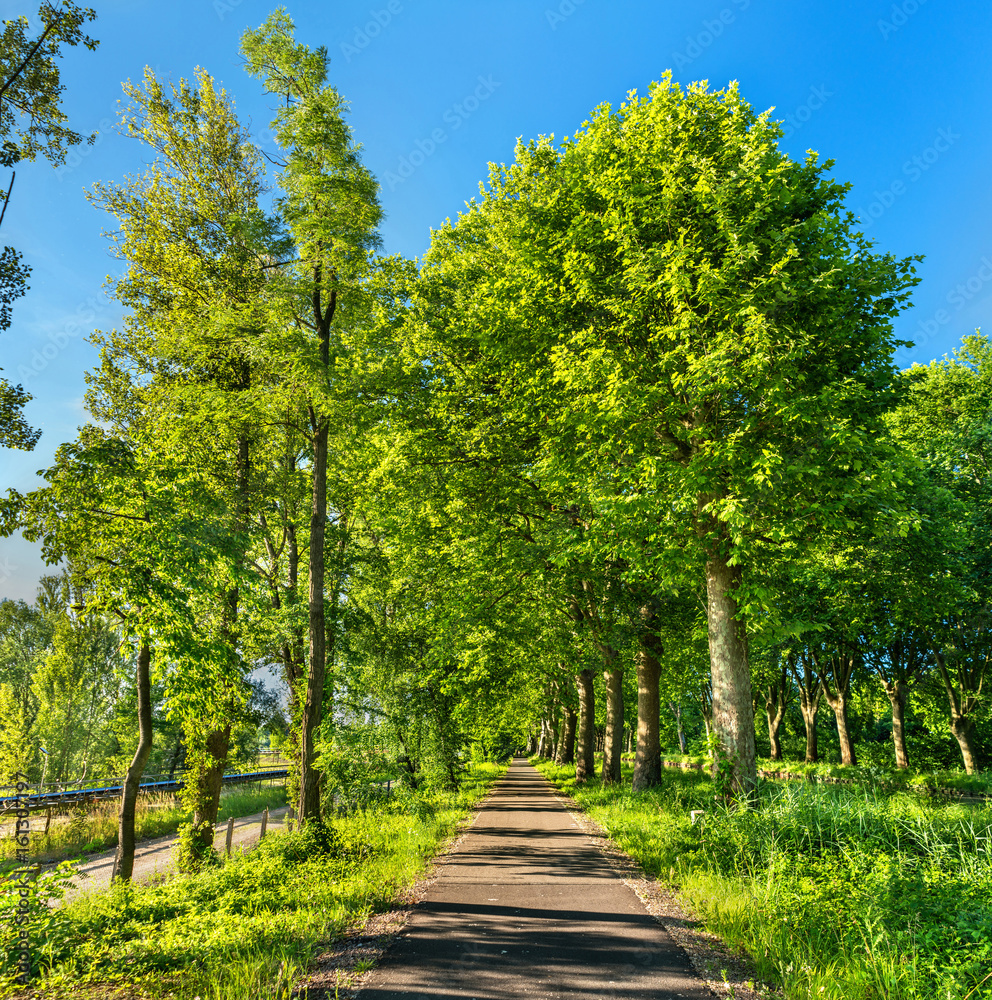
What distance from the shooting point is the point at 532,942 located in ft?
20.5

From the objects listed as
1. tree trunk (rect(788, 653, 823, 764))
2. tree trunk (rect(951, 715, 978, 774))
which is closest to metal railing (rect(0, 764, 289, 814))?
tree trunk (rect(788, 653, 823, 764))

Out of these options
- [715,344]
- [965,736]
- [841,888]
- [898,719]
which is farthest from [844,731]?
[715,344]

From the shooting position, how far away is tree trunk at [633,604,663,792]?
632 inches

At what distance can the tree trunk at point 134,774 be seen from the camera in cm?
1060

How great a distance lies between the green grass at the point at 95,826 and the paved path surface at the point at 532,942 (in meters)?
13.7

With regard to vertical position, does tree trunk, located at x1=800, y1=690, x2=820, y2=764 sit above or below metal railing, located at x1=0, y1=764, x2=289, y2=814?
above

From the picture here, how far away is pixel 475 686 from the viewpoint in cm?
1962

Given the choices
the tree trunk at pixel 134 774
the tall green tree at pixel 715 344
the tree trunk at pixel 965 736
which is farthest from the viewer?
the tree trunk at pixel 965 736

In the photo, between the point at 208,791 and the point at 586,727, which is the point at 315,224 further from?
the point at 586,727

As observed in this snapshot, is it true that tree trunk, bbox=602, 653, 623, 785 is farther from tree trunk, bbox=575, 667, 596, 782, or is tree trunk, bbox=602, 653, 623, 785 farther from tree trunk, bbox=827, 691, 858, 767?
tree trunk, bbox=827, 691, 858, 767

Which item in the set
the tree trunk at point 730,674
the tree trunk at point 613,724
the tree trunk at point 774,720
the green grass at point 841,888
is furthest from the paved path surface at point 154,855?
the tree trunk at point 774,720

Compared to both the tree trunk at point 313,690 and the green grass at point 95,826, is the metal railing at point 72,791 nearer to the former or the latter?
the green grass at point 95,826

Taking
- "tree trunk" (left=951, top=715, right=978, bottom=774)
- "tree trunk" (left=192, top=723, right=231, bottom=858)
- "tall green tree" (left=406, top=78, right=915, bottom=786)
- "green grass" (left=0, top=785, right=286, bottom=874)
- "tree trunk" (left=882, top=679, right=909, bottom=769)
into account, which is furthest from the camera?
"tree trunk" (left=951, top=715, right=978, bottom=774)

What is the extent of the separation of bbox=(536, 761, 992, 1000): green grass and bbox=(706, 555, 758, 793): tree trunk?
739 millimetres
